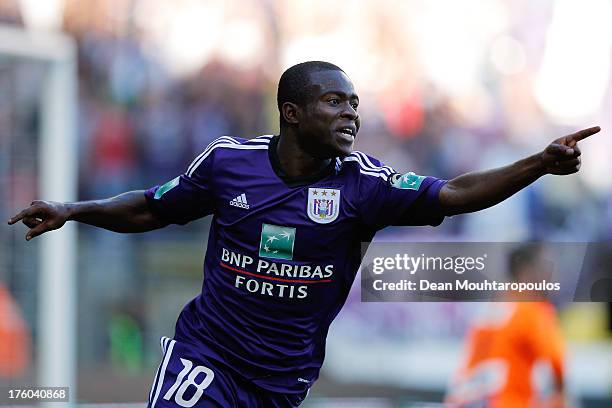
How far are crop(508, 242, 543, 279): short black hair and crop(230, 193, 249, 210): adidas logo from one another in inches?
139

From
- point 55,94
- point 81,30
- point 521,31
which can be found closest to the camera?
point 55,94

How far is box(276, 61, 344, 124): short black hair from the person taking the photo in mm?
4727

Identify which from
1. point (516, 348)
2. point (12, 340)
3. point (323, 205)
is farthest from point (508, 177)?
point (12, 340)

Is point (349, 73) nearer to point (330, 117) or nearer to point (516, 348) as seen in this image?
point (516, 348)

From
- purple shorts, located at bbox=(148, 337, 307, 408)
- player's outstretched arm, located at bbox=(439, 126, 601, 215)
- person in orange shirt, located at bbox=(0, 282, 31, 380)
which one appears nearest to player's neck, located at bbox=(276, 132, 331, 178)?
player's outstretched arm, located at bbox=(439, 126, 601, 215)

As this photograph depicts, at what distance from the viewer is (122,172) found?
44.5 feet

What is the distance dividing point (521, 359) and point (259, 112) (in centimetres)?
706

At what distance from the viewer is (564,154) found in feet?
13.3

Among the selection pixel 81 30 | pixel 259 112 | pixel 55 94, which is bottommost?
pixel 55 94

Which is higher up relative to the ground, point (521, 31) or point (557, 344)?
point (521, 31)

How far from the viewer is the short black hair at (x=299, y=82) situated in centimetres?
473

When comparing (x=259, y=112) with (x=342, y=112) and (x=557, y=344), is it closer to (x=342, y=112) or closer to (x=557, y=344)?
(x=557, y=344)

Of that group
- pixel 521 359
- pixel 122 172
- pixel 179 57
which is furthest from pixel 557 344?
pixel 179 57

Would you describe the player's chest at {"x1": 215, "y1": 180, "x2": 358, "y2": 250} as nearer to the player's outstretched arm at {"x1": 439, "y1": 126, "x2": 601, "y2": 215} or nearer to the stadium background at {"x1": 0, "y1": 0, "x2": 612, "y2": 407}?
the player's outstretched arm at {"x1": 439, "y1": 126, "x2": 601, "y2": 215}
